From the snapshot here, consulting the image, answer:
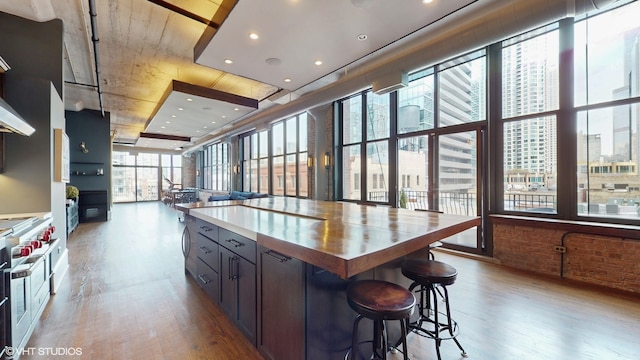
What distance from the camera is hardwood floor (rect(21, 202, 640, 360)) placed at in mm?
2033

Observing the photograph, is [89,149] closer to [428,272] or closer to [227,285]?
[227,285]

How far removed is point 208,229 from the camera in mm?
2738

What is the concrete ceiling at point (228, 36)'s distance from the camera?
2.58m

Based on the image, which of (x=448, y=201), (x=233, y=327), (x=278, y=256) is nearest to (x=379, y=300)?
(x=278, y=256)

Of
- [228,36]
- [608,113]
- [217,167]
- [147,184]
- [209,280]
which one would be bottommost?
[209,280]

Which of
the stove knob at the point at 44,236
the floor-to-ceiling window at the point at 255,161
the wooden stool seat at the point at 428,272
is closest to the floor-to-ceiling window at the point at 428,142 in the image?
the wooden stool seat at the point at 428,272

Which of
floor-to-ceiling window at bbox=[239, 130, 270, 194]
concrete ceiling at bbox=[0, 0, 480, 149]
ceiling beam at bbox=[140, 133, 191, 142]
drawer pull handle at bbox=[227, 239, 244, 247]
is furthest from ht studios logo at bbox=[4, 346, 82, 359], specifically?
ceiling beam at bbox=[140, 133, 191, 142]

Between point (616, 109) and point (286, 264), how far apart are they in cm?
453

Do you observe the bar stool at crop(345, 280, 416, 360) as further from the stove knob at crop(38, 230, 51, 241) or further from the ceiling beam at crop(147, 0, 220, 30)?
the ceiling beam at crop(147, 0, 220, 30)

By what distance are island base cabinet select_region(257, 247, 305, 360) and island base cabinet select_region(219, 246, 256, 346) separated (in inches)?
5.2

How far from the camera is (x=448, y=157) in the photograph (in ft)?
15.7

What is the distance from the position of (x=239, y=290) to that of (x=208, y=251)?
79cm

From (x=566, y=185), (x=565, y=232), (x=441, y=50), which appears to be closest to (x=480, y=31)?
(x=441, y=50)

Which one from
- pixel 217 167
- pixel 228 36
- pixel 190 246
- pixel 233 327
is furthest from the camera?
pixel 217 167
